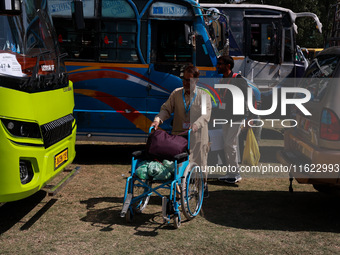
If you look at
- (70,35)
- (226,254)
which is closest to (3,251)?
(226,254)

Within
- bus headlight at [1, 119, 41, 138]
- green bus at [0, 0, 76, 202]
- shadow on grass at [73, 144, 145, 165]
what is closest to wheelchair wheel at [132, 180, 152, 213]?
green bus at [0, 0, 76, 202]

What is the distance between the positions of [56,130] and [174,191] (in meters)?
1.71

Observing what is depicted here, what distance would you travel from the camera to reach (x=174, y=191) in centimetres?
535

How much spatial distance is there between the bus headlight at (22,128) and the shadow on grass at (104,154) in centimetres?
398

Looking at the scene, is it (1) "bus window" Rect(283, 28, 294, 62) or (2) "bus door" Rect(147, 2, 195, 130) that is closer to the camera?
(2) "bus door" Rect(147, 2, 195, 130)

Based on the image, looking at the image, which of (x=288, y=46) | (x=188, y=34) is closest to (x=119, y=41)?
(x=188, y=34)

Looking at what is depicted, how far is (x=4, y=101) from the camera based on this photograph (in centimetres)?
486

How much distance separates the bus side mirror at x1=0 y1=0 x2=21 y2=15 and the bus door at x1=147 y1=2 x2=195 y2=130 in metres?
3.62

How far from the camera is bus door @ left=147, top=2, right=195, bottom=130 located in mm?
8820

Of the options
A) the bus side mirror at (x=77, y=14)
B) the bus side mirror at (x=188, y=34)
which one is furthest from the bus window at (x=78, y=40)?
the bus side mirror at (x=188, y=34)

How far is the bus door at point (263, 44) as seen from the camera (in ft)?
52.2

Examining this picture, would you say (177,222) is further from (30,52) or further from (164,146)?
(30,52)

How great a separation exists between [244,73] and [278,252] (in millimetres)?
11505

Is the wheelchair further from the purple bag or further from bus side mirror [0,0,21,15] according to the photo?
bus side mirror [0,0,21,15]
